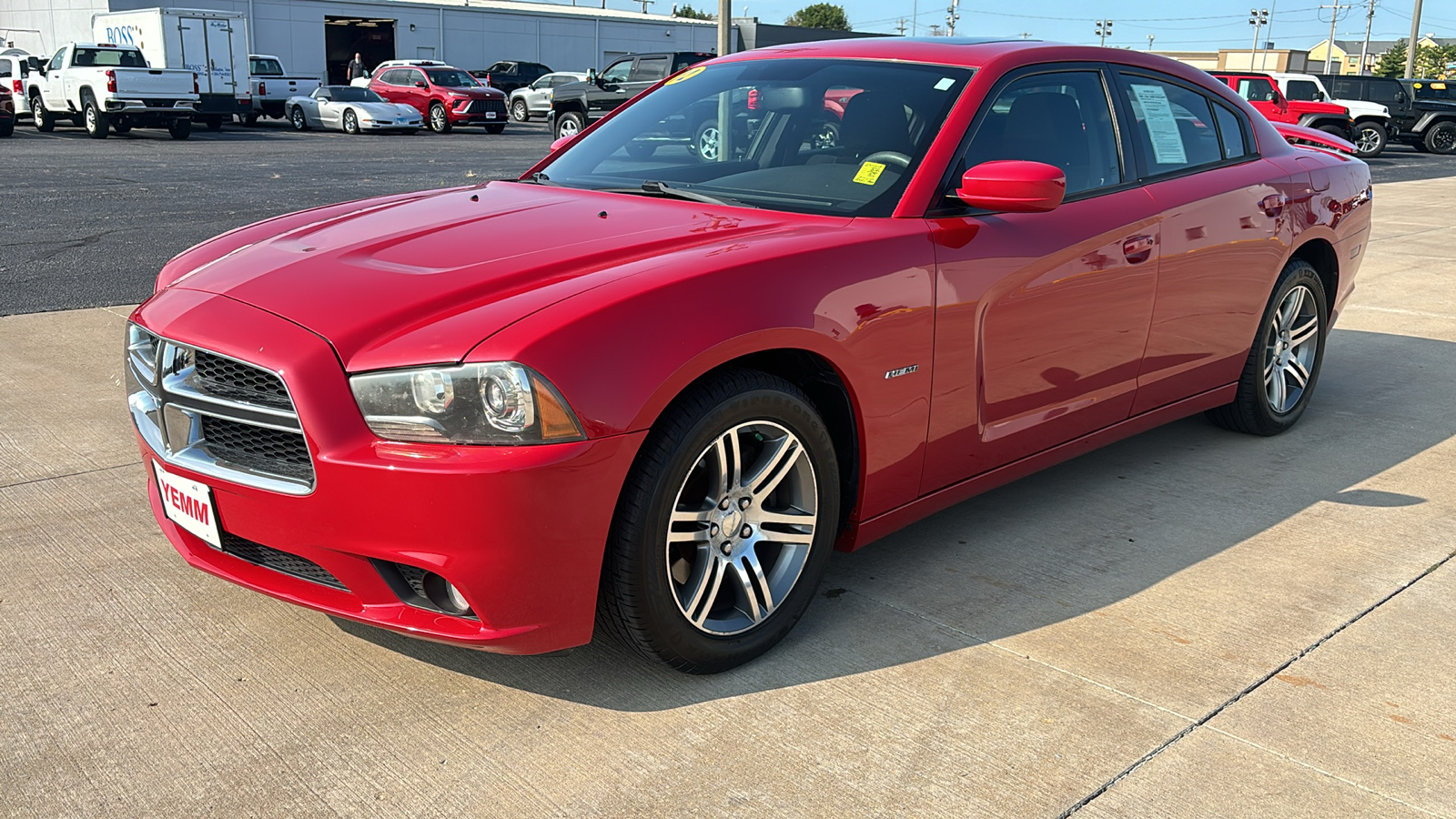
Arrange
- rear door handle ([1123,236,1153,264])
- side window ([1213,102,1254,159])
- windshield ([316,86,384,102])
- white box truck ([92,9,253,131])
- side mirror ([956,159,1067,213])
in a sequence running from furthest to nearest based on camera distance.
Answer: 1. windshield ([316,86,384,102])
2. white box truck ([92,9,253,131])
3. side window ([1213,102,1254,159])
4. rear door handle ([1123,236,1153,264])
5. side mirror ([956,159,1067,213])

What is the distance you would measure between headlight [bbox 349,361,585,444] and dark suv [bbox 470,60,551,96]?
41.6 metres

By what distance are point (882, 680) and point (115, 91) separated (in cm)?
2435

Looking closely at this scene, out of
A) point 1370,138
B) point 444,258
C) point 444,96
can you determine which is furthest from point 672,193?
point 444,96

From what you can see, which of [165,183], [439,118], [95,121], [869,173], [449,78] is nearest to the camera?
[869,173]

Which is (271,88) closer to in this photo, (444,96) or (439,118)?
(439,118)

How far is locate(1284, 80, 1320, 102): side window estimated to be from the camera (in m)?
26.3

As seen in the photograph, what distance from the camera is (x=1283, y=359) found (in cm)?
522

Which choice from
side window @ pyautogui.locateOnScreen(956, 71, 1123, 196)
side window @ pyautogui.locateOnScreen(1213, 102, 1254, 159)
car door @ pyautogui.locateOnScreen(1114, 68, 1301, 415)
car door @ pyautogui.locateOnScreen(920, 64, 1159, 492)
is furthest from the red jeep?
car door @ pyautogui.locateOnScreen(920, 64, 1159, 492)

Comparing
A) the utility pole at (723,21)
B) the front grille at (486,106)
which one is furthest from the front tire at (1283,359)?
the front grille at (486,106)

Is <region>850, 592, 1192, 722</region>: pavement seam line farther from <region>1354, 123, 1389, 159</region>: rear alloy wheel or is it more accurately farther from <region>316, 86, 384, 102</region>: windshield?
<region>316, 86, 384, 102</region>: windshield

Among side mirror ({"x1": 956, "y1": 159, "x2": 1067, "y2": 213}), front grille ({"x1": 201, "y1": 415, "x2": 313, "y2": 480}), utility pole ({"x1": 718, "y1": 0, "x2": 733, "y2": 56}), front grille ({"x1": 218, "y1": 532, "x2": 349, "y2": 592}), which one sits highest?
utility pole ({"x1": 718, "y1": 0, "x2": 733, "y2": 56})

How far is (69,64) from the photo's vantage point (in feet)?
80.6

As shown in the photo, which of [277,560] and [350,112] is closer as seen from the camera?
[277,560]

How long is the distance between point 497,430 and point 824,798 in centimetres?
102
